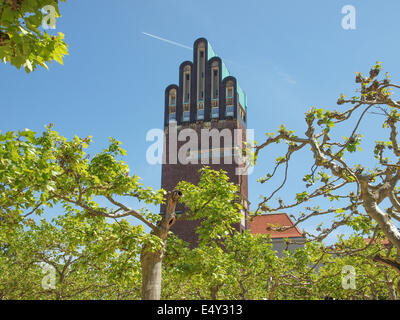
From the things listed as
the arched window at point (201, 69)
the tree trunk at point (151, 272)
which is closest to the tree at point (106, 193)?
the tree trunk at point (151, 272)

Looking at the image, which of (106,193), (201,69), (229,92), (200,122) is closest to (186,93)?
(201,69)

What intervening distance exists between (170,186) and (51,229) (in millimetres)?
30059

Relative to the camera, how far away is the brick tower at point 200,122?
51219 mm

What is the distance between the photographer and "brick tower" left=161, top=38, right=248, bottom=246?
168 feet

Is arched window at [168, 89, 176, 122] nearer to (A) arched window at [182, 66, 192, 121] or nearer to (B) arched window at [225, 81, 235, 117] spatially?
(A) arched window at [182, 66, 192, 121]

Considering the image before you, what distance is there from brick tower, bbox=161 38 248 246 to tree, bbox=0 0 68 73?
44.5 metres

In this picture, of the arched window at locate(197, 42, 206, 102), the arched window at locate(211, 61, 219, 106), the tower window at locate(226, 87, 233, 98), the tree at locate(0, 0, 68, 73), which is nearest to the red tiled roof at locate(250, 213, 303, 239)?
the tower window at locate(226, 87, 233, 98)

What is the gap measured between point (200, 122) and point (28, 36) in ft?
167

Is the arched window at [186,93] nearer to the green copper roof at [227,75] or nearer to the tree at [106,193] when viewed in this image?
the green copper roof at [227,75]

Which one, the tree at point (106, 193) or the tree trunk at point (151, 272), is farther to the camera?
the tree trunk at point (151, 272)

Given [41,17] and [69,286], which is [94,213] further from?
[69,286]

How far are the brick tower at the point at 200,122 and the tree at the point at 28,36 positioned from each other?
44.5 m

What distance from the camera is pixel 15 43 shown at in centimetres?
459
